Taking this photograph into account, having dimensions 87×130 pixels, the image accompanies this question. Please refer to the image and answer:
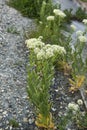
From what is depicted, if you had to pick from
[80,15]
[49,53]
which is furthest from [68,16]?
[49,53]

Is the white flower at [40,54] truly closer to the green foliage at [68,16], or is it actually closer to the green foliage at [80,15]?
the green foliage at [68,16]

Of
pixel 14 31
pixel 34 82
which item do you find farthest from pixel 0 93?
pixel 14 31

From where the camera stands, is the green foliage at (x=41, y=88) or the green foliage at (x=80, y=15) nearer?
the green foliage at (x=41, y=88)

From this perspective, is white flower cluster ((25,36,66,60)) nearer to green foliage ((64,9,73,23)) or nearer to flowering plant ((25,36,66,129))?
flowering plant ((25,36,66,129))

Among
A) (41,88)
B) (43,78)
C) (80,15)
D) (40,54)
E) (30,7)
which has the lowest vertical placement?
(80,15)

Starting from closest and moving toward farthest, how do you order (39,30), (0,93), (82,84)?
(0,93)
(82,84)
(39,30)

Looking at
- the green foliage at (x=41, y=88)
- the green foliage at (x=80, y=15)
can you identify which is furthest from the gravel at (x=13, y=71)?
the green foliage at (x=80, y=15)

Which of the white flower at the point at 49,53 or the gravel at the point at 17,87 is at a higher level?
the white flower at the point at 49,53

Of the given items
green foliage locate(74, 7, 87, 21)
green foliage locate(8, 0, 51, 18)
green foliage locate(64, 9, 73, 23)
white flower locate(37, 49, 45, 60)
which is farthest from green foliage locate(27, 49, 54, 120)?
green foliage locate(74, 7, 87, 21)

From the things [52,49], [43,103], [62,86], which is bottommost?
[62,86]

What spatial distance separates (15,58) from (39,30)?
1665mm

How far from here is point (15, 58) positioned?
28.3 ft

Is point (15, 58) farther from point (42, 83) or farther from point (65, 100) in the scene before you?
point (42, 83)

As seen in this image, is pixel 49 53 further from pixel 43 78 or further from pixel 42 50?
pixel 43 78
